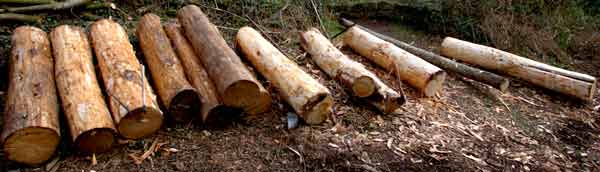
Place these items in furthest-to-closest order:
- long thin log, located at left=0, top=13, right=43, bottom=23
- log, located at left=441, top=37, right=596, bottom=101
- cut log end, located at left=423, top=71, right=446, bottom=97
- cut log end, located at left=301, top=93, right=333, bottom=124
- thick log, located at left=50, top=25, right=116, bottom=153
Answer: log, located at left=441, top=37, right=596, bottom=101 < long thin log, located at left=0, top=13, right=43, bottom=23 < cut log end, located at left=423, top=71, right=446, bottom=97 < cut log end, located at left=301, top=93, right=333, bottom=124 < thick log, located at left=50, top=25, right=116, bottom=153

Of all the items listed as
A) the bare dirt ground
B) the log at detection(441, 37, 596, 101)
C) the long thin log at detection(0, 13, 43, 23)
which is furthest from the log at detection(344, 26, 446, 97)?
the long thin log at detection(0, 13, 43, 23)

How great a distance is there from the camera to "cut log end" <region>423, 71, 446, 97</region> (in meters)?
4.30

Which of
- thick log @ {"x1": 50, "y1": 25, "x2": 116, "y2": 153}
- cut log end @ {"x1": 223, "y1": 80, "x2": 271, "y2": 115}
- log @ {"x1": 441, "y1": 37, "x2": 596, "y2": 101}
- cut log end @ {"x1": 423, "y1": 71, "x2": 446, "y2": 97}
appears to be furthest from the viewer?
log @ {"x1": 441, "y1": 37, "x2": 596, "y2": 101}

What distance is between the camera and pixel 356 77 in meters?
3.90

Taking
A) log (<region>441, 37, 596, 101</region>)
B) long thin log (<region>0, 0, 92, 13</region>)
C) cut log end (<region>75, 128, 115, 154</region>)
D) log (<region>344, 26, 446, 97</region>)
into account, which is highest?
long thin log (<region>0, 0, 92, 13</region>)

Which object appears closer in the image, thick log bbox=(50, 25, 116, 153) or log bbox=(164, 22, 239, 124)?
thick log bbox=(50, 25, 116, 153)

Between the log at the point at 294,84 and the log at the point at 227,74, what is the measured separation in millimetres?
230

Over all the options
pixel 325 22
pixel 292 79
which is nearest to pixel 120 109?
pixel 292 79

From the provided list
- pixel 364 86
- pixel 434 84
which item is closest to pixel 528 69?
pixel 434 84

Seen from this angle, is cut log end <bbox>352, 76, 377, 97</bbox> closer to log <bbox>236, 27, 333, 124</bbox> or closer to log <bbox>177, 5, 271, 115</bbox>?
log <bbox>236, 27, 333, 124</bbox>

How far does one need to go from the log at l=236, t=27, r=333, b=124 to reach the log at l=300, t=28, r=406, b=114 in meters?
0.43

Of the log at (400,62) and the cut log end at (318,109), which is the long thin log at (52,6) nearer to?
the cut log end at (318,109)

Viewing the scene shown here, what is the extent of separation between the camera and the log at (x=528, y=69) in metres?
4.66

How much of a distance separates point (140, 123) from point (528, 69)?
415 centimetres
